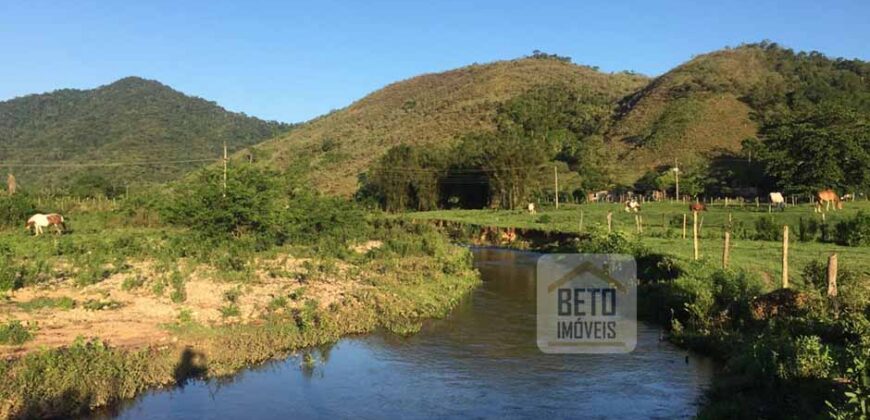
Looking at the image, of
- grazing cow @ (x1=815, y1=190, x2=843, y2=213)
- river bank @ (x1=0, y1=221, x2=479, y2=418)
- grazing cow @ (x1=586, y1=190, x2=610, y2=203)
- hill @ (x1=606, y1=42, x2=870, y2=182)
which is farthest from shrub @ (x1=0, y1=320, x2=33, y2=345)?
hill @ (x1=606, y1=42, x2=870, y2=182)

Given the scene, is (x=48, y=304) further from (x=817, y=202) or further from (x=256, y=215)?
(x=817, y=202)

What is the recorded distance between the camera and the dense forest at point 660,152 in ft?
149

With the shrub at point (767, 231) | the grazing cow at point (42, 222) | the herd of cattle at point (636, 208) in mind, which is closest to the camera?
the shrub at point (767, 231)

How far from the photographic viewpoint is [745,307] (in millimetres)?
14914

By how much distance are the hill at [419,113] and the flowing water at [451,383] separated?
191 feet

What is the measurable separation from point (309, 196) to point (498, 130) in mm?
56087

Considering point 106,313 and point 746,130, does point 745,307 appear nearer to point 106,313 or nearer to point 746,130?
point 106,313

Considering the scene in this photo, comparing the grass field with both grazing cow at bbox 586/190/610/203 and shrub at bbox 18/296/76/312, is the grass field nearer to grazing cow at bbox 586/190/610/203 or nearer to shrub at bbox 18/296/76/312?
grazing cow at bbox 586/190/610/203

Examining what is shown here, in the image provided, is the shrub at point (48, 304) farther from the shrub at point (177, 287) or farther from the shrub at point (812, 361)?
the shrub at point (812, 361)

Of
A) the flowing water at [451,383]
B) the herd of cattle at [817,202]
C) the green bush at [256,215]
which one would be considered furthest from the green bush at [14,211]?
the flowing water at [451,383]

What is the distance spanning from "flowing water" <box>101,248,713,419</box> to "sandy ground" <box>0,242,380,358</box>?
239cm

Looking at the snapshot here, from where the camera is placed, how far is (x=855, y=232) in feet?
87.4
